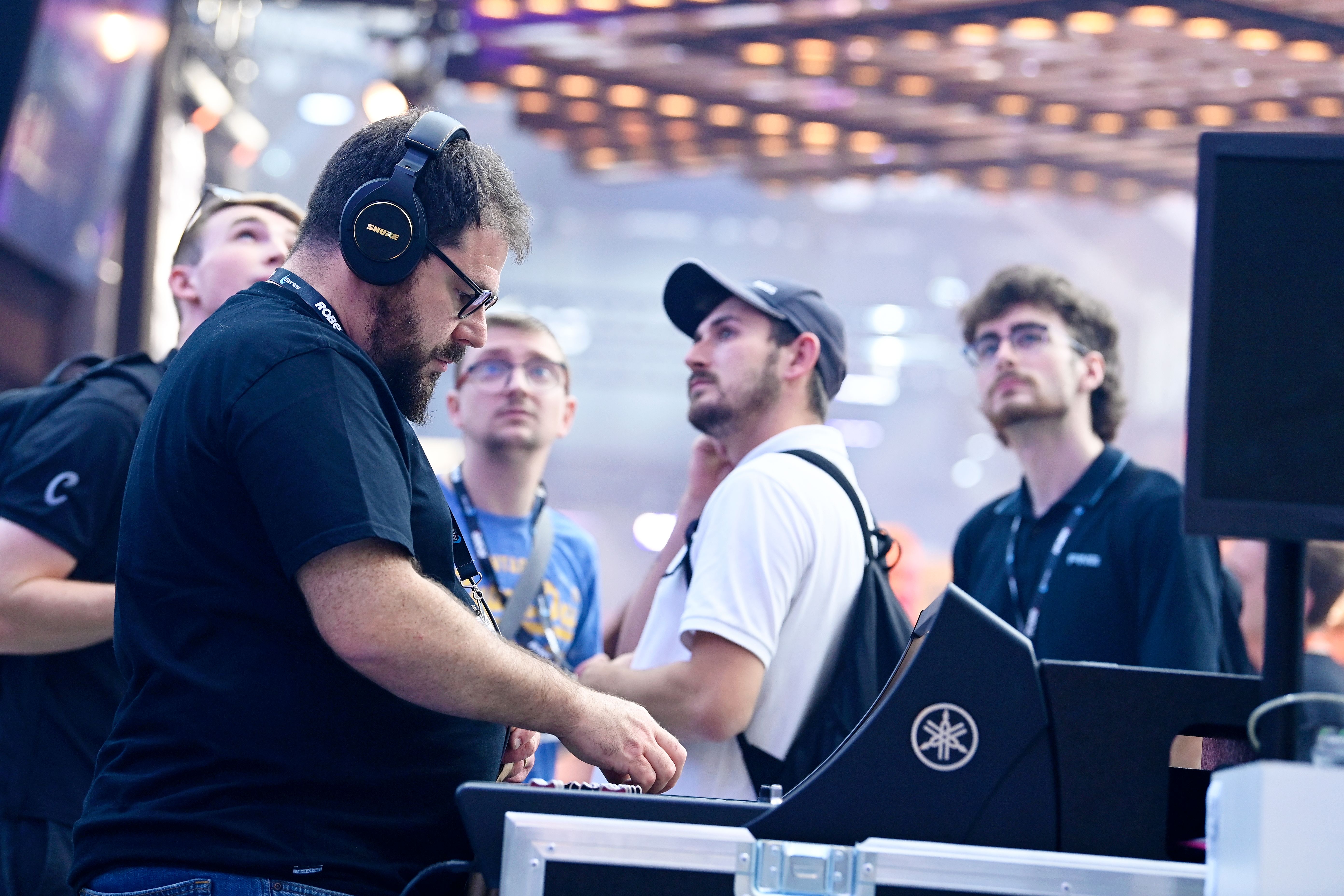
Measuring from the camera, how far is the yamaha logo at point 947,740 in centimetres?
123

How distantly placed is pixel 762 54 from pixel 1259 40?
272 cm

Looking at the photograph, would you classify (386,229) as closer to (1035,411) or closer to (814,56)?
(1035,411)

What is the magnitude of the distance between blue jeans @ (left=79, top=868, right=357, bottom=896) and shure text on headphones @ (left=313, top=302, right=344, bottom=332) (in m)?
0.67

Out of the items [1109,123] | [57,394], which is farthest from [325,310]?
[1109,123]

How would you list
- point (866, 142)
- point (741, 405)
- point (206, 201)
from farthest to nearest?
point (866, 142) → point (206, 201) → point (741, 405)

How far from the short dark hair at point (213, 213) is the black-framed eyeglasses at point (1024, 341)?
6.30 feet

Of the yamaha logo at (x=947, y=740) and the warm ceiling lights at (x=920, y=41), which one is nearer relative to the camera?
the yamaha logo at (x=947, y=740)

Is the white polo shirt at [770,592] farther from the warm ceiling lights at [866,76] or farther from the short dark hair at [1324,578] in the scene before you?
the warm ceiling lights at [866,76]

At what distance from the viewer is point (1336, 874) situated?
3.35 feet

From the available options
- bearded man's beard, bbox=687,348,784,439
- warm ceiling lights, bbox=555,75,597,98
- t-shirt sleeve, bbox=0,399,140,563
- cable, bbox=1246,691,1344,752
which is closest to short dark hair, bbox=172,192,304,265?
t-shirt sleeve, bbox=0,399,140,563

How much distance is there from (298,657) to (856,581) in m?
1.21

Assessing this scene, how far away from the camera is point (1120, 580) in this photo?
2.97 m

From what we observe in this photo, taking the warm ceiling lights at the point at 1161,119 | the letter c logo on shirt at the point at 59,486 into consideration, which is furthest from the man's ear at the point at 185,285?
the warm ceiling lights at the point at 1161,119

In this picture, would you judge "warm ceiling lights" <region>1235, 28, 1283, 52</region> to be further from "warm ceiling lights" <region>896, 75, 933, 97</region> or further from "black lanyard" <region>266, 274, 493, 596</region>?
"black lanyard" <region>266, 274, 493, 596</region>
